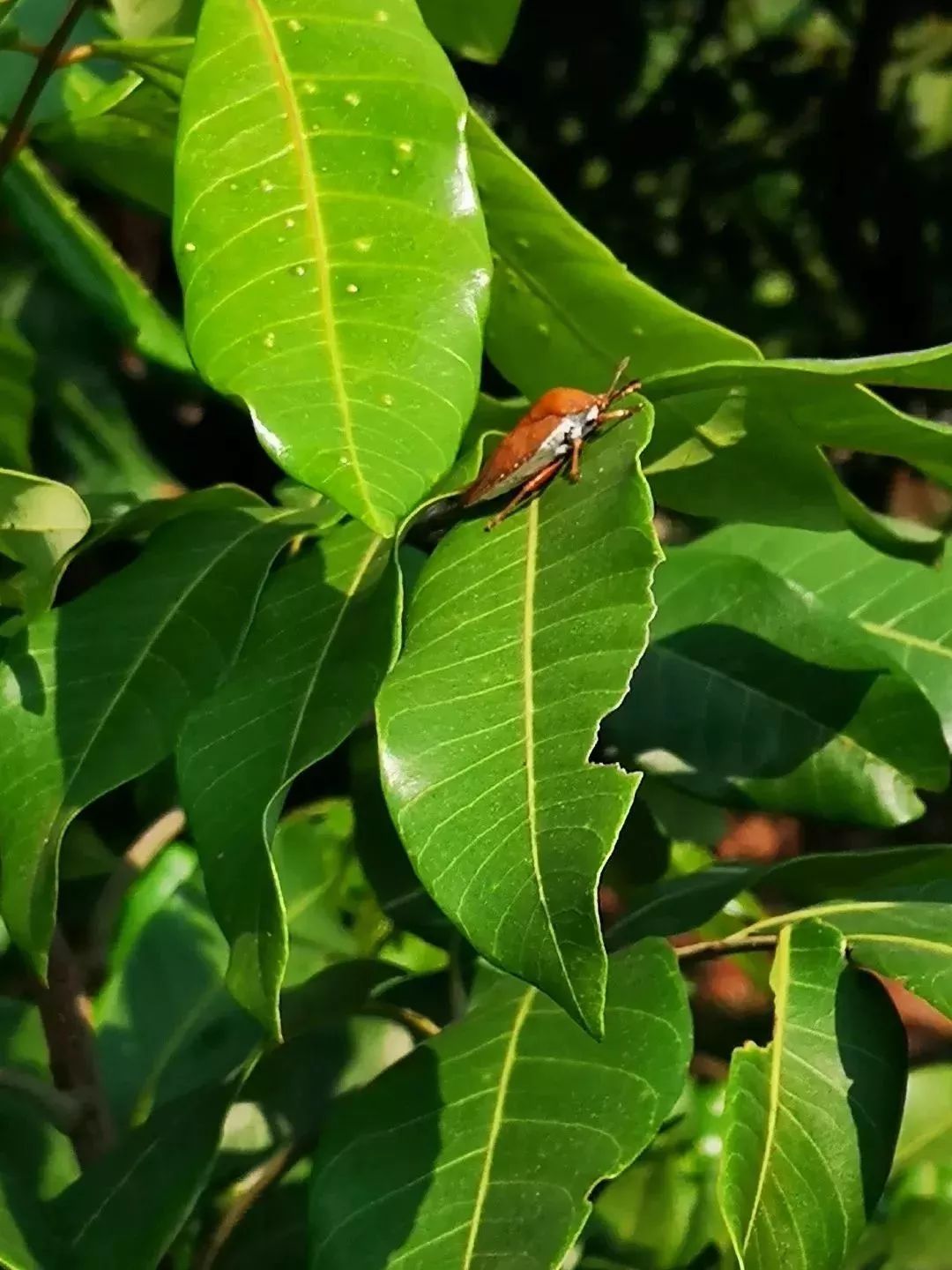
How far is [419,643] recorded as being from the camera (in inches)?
20.1

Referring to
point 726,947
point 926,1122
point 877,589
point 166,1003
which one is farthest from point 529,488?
point 926,1122

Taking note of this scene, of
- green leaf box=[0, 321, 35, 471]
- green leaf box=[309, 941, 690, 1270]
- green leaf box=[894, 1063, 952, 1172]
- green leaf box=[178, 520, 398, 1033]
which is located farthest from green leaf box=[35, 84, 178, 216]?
green leaf box=[894, 1063, 952, 1172]

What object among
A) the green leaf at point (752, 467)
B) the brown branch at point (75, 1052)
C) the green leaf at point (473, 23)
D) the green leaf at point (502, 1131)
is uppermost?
the green leaf at point (473, 23)

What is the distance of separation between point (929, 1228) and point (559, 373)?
Answer: 0.83m

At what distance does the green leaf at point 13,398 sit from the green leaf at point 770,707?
1.31 ft

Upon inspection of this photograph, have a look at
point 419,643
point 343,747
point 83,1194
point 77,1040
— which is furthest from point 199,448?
point 419,643

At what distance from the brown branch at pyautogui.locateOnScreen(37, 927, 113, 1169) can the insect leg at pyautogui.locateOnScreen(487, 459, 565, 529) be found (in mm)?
385

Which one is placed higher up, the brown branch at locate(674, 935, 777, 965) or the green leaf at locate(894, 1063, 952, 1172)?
the brown branch at locate(674, 935, 777, 965)

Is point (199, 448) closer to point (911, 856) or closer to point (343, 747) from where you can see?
point (343, 747)

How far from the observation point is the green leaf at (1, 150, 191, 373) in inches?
30.2

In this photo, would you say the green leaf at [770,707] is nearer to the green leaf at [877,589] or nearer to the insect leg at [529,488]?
the green leaf at [877,589]

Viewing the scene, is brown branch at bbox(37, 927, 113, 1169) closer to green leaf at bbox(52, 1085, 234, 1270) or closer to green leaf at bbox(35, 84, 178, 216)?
green leaf at bbox(52, 1085, 234, 1270)

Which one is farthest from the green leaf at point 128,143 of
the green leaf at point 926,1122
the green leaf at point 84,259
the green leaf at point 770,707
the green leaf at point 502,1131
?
the green leaf at point 926,1122

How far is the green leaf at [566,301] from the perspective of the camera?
57cm
